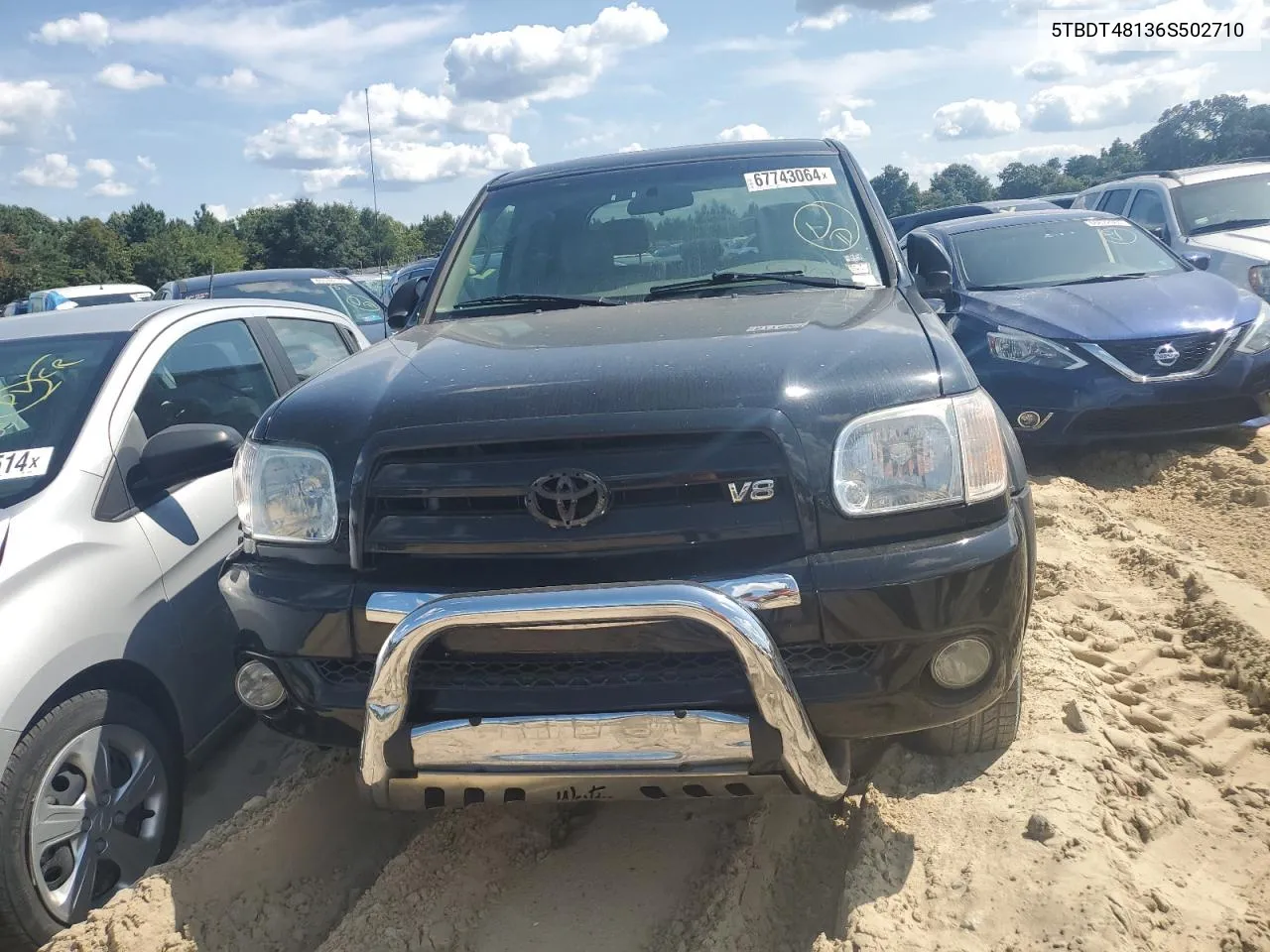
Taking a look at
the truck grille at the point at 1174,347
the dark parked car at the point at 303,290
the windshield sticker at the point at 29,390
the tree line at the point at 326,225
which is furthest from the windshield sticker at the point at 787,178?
the tree line at the point at 326,225

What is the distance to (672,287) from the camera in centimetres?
334

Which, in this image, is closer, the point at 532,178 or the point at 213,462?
the point at 213,462

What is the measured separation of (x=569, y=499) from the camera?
2.25 m

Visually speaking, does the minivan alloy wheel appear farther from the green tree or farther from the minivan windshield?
the green tree

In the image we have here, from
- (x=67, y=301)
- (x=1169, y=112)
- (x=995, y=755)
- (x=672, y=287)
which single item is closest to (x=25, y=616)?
(x=672, y=287)

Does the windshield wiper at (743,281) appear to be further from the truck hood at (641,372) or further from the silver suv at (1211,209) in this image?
the silver suv at (1211,209)

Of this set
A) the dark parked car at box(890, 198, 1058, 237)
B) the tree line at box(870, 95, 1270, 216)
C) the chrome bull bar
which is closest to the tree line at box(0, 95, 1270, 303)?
the tree line at box(870, 95, 1270, 216)

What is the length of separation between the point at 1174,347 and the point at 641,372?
494cm

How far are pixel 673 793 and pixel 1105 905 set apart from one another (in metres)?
0.97

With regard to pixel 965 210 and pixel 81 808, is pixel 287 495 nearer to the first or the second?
pixel 81 808

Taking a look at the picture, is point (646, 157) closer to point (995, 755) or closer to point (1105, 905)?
point (995, 755)

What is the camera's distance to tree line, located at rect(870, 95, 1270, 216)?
35.3 m

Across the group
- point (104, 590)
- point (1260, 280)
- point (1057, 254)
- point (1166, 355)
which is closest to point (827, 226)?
point (104, 590)

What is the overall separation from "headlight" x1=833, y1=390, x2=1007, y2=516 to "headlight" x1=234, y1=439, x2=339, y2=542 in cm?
122
